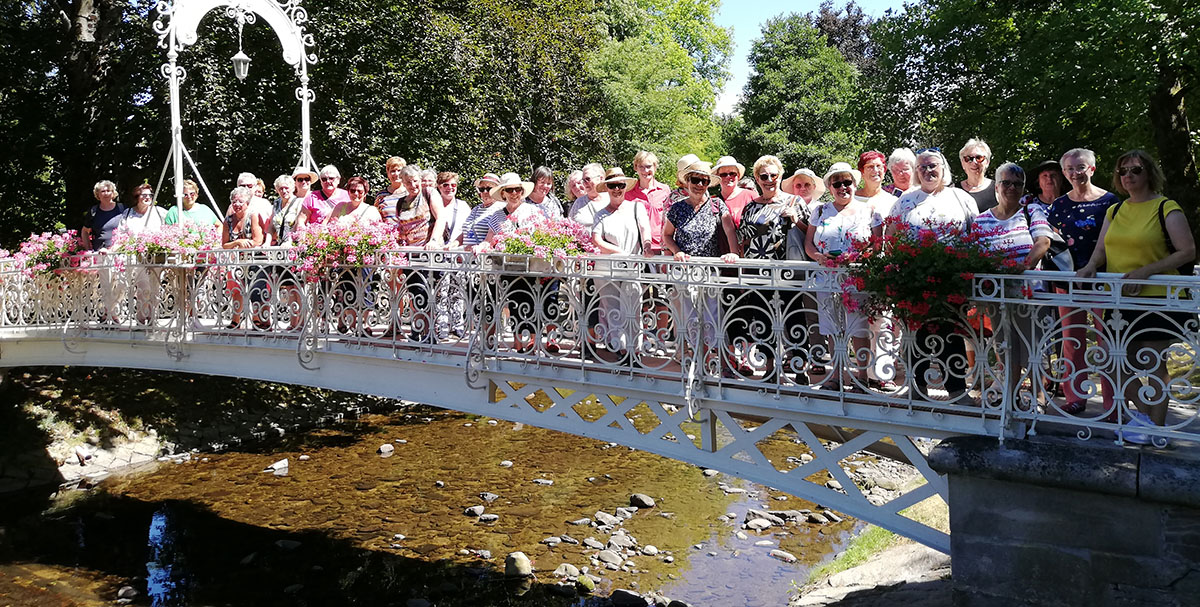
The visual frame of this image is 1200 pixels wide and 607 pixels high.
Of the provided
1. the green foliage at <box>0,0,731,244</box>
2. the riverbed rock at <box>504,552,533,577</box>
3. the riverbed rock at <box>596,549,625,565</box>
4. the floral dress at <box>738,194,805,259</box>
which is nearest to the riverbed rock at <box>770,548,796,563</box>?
the riverbed rock at <box>596,549,625,565</box>

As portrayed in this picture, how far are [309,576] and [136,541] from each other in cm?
281

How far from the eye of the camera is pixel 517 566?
31.5 feet

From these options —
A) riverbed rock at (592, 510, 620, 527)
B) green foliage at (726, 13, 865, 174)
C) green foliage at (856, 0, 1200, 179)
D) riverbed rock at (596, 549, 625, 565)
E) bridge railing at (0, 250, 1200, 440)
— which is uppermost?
green foliage at (726, 13, 865, 174)

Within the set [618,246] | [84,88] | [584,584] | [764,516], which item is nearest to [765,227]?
[618,246]

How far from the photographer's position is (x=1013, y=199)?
5.73 m

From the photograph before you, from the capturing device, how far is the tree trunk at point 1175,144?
13.9m

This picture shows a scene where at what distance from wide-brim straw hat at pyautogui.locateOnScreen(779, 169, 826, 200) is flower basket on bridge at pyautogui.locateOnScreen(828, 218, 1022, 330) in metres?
1.85

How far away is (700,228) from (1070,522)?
329cm

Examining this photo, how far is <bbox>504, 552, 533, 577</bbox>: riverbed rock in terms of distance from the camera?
9570mm

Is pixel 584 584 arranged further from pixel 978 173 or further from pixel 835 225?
pixel 978 173

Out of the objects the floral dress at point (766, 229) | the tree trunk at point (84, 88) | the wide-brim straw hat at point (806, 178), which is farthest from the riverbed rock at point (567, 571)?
the tree trunk at point (84, 88)

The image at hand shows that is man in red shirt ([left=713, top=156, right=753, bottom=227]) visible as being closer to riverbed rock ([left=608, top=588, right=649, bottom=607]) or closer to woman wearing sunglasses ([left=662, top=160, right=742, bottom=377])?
woman wearing sunglasses ([left=662, top=160, right=742, bottom=377])

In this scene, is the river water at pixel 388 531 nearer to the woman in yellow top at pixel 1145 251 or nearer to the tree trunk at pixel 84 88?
the woman in yellow top at pixel 1145 251

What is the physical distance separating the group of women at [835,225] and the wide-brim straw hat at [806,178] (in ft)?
0.07
